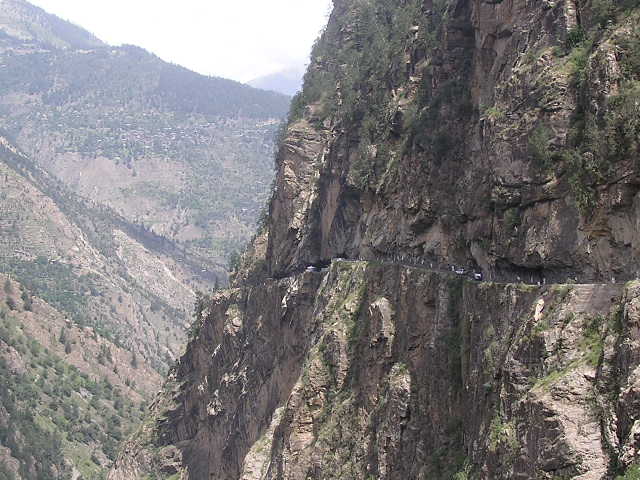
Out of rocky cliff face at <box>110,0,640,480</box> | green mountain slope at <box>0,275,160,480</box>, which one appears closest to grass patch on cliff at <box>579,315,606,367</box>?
rocky cliff face at <box>110,0,640,480</box>

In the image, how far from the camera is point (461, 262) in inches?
1988

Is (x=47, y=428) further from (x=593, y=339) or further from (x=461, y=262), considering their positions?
(x=593, y=339)

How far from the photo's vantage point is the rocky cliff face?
32.2 m

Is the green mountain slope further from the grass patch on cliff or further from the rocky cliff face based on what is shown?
the grass patch on cliff

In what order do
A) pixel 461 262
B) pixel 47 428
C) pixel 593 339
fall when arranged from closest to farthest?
pixel 593 339
pixel 461 262
pixel 47 428

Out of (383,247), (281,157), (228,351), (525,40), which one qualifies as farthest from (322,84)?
(525,40)

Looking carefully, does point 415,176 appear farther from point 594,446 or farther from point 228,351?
point 228,351

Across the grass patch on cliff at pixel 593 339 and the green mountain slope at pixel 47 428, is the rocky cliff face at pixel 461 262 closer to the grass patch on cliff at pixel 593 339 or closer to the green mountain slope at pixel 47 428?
the grass patch on cliff at pixel 593 339

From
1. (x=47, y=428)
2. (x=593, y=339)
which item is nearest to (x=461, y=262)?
(x=593, y=339)

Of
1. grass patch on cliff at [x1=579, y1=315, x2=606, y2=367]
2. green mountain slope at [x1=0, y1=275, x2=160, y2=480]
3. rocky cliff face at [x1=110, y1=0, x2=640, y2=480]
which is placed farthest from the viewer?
green mountain slope at [x1=0, y1=275, x2=160, y2=480]

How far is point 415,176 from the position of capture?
58.5 meters

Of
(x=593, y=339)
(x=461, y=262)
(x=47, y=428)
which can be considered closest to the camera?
(x=593, y=339)

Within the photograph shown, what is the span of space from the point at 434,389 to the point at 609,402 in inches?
647

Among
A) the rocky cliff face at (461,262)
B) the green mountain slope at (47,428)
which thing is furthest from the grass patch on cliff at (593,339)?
the green mountain slope at (47,428)
